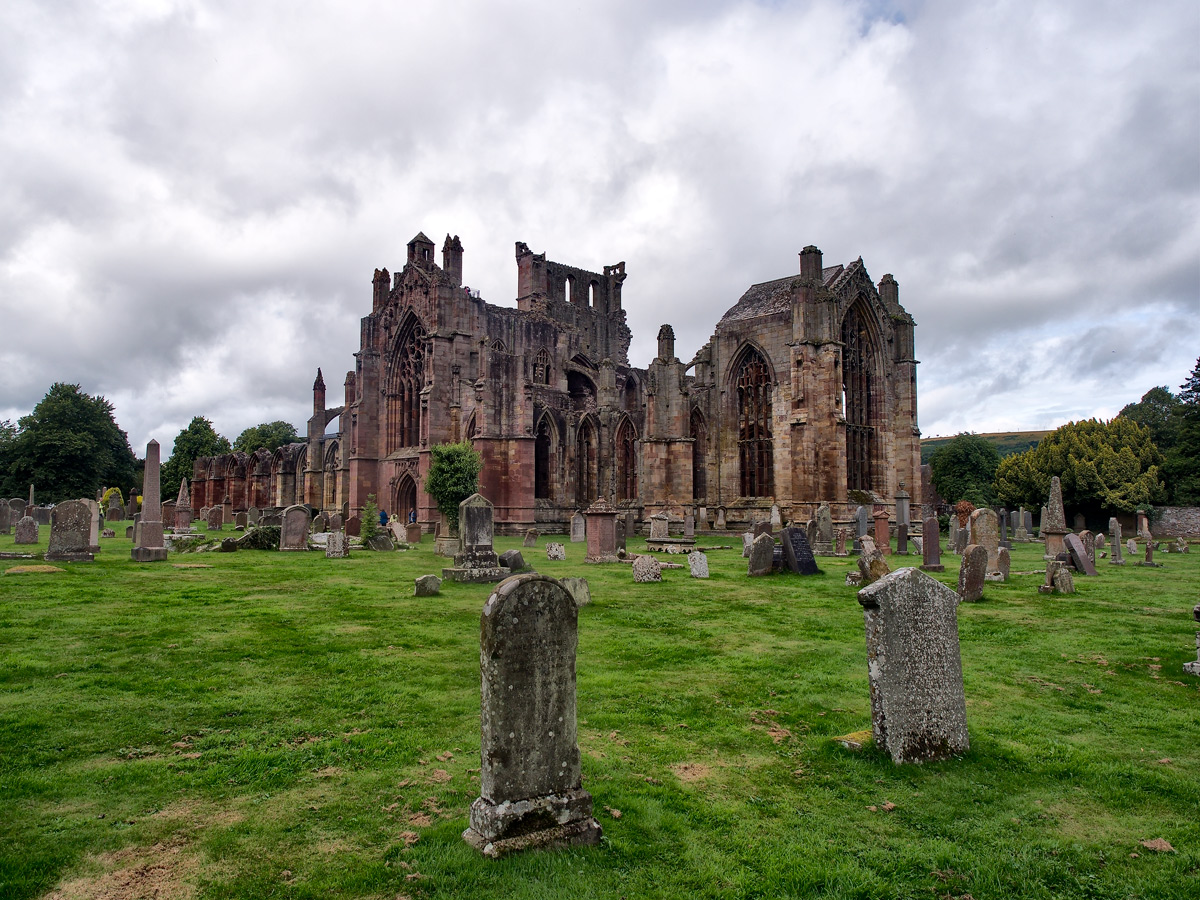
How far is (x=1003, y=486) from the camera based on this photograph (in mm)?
36812

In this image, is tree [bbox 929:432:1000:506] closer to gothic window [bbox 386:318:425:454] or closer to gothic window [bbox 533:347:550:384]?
gothic window [bbox 533:347:550:384]

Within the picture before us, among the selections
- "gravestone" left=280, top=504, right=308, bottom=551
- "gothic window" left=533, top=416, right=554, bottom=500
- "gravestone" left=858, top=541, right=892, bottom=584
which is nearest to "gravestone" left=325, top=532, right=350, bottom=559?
"gravestone" left=280, top=504, right=308, bottom=551

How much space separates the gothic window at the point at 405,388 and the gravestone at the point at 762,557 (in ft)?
83.9

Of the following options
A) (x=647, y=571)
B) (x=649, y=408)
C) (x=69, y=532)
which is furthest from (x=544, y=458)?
(x=69, y=532)

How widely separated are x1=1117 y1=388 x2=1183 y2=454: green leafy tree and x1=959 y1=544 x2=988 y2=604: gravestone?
43.3 meters

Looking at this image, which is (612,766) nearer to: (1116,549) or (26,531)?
(1116,549)

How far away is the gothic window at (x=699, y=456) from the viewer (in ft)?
105

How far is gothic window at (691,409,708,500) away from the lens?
3188cm

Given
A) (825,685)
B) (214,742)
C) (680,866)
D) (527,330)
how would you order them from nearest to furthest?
(680,866)
(214,742)
(825,685)
(527,330)

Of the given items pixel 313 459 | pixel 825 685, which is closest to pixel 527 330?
pixel 313 459

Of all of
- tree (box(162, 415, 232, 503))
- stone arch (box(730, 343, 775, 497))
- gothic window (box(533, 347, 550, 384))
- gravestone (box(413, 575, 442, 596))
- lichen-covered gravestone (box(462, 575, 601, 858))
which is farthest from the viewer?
tree (box(162, 415, 232, 503))

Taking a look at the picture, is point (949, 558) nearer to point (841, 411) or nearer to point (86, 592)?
point (841, 411)

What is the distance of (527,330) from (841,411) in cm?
Result: 1914

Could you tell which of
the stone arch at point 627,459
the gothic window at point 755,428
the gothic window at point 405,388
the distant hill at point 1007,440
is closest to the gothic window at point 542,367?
the stone arch at point 627,459
